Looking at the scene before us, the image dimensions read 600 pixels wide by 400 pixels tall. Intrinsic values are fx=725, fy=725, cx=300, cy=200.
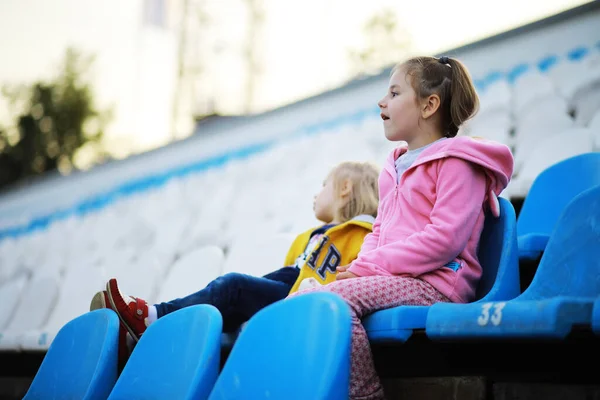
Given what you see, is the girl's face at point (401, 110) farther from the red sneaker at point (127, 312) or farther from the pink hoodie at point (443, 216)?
the red sneaker at point (127, 312)

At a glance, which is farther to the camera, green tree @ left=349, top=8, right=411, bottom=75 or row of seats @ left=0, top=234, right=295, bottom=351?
green tree @ left=349, top=8, right=411, bottom=75

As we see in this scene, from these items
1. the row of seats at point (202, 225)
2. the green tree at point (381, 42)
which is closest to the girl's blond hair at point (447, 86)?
the row of seats at point (202, 225)

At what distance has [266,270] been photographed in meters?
2.38

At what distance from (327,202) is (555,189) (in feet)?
2.10

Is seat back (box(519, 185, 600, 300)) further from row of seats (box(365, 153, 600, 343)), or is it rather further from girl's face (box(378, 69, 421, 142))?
girl's face (box(378, 69, 421, 142))

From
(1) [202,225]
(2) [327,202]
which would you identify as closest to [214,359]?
(2) [327,202]

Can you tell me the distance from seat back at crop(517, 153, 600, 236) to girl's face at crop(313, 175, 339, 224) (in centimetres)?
53

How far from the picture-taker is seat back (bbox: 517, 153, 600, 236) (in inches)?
74.3

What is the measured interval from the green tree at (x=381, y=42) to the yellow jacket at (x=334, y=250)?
900 centimetres

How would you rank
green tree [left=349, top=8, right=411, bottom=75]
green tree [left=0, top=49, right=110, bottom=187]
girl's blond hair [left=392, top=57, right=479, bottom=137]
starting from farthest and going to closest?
green tree [left=0, top=49, right=110, bottom=187] < green tree [left=349, top=8, right=411, bottom=75] < girl's blond hair [left=392, top=57, right=479, bottom=137]

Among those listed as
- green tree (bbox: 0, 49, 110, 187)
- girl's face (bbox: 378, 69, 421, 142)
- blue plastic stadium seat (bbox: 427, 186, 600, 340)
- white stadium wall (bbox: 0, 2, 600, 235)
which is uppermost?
girl's face (bbox: 378, 69, 421, 142)

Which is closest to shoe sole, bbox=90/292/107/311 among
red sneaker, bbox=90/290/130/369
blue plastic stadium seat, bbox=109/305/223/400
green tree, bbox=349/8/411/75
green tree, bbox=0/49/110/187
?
red sneaker, bbox=90/290/130/369

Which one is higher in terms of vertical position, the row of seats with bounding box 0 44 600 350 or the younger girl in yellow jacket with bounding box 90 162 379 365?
the younger girl in yellow jacket with bounding box 90 162 379 365

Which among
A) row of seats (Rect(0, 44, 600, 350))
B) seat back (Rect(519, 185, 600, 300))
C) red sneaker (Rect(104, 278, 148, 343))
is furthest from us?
row of seats (Rect(0, 44, 600, 350))
